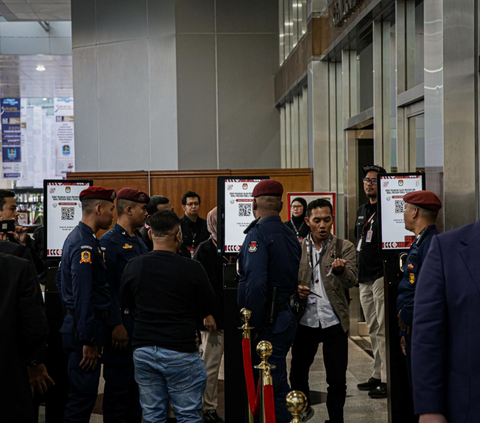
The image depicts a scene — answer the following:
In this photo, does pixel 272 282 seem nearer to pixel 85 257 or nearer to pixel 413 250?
pixel 413 250

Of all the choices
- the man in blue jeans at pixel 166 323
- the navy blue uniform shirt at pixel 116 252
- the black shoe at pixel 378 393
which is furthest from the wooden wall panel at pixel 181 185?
the man in blue jeans at pixel 166 323

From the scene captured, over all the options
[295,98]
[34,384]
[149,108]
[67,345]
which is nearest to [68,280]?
[67,345]

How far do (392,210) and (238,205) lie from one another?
116 cm

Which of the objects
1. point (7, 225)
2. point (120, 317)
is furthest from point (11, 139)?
point (120, 317)

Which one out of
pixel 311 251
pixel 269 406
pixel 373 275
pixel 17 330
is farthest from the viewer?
pixel 373 275

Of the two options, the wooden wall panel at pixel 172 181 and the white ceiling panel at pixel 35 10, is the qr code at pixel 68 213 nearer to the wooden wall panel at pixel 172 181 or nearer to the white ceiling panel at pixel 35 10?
the wooden wall panel at pixel 172 181

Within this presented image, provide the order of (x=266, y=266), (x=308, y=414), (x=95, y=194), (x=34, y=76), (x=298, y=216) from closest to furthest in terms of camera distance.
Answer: (x=266, y=266) < (x=95, y=194) < (x=308, y=414) < (x=298, y=216) < (x=34, y=76)

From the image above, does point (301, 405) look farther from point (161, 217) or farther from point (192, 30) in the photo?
point (192, 30)

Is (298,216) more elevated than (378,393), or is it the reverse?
(298,216)

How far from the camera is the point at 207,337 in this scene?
5012 mm

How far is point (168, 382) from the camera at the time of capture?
11.1 feet

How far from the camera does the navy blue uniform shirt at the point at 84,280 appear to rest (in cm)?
382

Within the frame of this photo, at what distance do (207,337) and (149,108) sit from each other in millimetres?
8556

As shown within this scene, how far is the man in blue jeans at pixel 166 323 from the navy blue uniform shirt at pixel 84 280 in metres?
0.49
